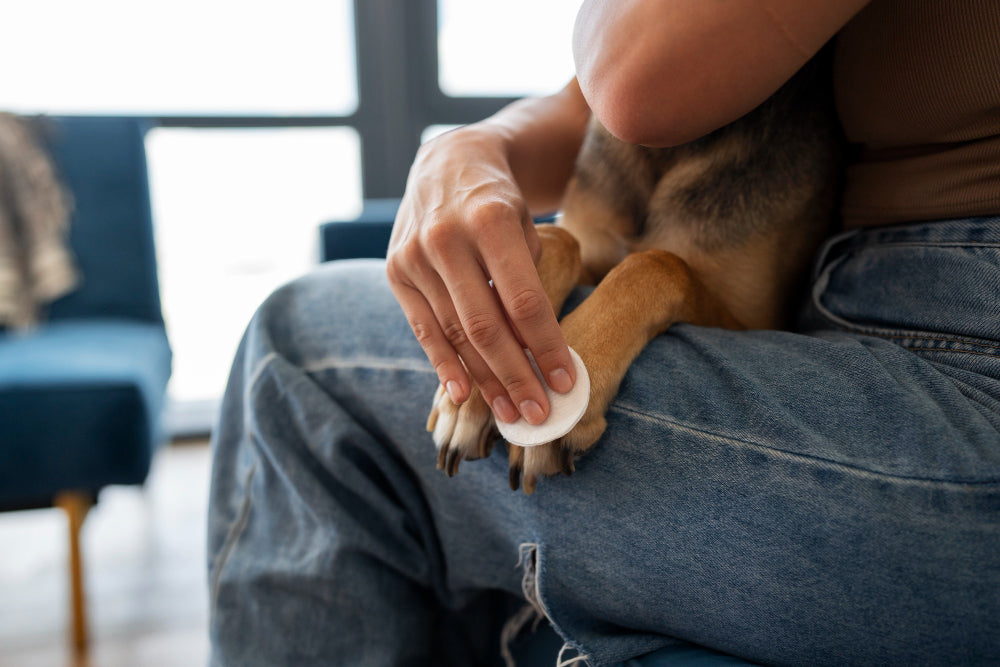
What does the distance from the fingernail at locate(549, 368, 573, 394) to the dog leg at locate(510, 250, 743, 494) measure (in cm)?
3

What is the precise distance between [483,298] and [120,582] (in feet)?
5.28

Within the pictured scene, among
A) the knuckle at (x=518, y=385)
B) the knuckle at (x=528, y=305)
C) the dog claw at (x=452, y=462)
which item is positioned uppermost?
the knuckle at (x=528, y=305)

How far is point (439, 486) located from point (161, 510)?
5.74 ft

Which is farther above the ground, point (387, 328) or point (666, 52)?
point (666, 52)

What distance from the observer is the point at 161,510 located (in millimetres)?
2074

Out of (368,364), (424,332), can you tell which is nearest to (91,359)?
(368,364)

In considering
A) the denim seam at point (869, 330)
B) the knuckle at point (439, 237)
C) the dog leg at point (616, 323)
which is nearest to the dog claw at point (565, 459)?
the dog leg at point (616, 323)

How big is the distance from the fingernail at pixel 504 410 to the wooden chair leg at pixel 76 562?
1.30 meters

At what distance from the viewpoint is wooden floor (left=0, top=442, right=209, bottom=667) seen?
1.45 metres

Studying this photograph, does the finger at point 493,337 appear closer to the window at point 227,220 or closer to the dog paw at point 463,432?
the dog paw at point 463,432

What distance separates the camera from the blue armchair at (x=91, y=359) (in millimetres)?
1401

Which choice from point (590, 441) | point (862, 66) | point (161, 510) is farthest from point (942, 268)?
point (161, 510)

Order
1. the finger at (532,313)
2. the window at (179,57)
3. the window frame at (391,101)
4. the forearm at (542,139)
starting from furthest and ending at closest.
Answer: the window frame at (391,101) → the window at (179,57) → the forearm at (542,139) → the finger at (532,313)

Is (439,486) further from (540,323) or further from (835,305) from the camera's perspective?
(835,305)
